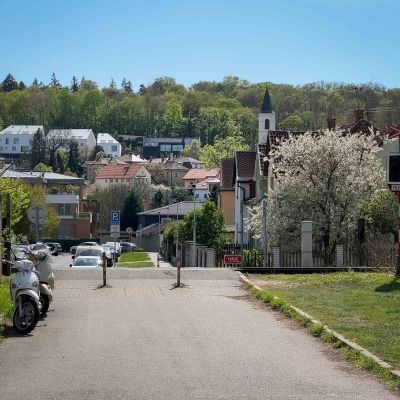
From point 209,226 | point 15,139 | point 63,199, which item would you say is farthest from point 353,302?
point 15,139

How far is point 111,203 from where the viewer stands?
10731cm

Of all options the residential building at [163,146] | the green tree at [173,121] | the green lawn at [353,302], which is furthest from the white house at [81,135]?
the green lawn at [353,302]

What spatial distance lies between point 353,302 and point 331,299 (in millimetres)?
906

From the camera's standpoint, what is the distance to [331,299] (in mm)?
18328

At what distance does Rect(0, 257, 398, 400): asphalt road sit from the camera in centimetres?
917

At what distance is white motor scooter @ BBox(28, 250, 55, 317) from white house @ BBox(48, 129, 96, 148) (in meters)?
151

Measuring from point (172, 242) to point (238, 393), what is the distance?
170 feet

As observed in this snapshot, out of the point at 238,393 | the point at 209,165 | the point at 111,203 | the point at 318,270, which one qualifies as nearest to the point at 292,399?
the point at 238,393

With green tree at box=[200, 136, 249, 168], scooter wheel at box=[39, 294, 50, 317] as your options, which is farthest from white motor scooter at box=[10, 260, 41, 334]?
green tree at box=[200, 136, 249, 168]

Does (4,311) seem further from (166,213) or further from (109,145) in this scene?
(109,145)

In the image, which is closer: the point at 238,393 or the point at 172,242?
the point at 238,393

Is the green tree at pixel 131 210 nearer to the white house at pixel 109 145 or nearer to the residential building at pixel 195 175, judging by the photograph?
the residential building at pixel 195 175

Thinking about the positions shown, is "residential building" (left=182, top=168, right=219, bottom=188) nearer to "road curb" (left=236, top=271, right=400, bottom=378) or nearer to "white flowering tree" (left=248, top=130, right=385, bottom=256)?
"white flowering tree" (left=248, top=130, right=385, bottom=256)

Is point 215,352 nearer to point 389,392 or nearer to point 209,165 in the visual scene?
point 389,392
